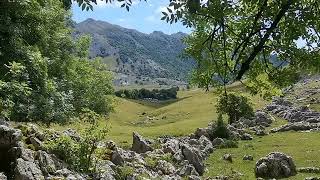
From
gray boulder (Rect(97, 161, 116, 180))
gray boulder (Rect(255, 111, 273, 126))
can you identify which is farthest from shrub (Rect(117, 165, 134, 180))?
gray boulder (Rect(255, 111, 273, 126))

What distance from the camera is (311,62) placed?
14453mm

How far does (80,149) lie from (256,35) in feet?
35.1

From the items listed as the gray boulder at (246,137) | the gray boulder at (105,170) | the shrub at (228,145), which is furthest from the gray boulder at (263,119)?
the gray boulder at (105,170)

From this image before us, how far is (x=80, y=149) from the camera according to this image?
71.1ft

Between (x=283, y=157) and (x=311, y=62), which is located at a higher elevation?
(x=311, y=62)

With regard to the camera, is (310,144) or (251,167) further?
(310,144)

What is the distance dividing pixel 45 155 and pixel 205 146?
30824 millimetres

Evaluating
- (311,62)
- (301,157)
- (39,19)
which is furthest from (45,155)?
(301,157)

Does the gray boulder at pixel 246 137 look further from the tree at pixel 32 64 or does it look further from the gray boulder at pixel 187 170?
the gray boulder at pixel 187 170

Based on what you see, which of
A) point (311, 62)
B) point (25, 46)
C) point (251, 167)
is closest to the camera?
point (311, 62)

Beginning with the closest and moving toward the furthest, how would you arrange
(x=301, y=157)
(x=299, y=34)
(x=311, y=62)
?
1. (x=299, y=34)
2. (x=311, y=62)
3. (x=301, y=157)

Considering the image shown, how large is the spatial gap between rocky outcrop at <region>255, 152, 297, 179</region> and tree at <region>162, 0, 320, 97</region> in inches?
655

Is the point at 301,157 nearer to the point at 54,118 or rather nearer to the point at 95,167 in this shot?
the point at 54,118

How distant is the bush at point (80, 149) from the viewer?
2121 centimetres
